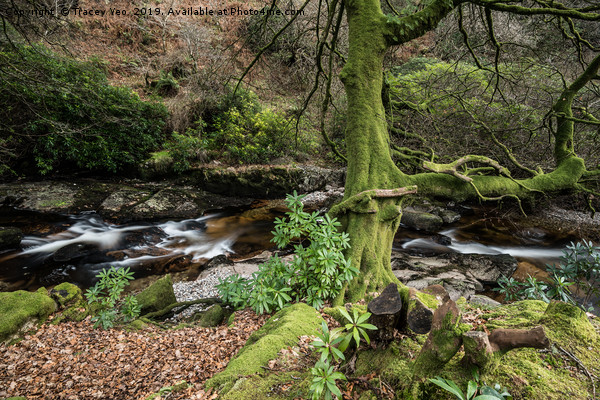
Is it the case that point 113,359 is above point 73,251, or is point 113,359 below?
above

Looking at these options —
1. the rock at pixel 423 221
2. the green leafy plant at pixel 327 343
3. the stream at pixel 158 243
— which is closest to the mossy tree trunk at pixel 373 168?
the green leafy plant at pixel 327 343

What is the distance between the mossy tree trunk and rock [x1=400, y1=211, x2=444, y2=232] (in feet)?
18.1

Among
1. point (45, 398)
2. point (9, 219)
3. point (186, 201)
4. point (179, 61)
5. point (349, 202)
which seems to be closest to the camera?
point (45, 398)

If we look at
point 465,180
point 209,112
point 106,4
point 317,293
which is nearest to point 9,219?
point 209,112

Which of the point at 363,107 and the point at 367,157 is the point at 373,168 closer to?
the point at 367,157

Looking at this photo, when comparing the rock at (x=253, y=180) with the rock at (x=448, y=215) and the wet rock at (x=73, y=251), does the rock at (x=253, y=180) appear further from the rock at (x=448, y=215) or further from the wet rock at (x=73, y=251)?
the rock at (x=448, y=215)

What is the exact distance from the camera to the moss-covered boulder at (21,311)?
12.1 feet

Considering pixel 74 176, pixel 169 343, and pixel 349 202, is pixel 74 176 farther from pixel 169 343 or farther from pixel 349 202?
pixel 349 202

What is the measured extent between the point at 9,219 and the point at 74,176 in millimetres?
3058

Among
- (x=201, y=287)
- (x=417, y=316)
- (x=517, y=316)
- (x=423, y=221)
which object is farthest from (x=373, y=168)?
(x=423, y=221)

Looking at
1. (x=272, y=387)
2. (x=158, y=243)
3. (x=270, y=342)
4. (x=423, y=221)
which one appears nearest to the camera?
(x=272, y=387)

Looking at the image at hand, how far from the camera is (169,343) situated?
350 centimetres

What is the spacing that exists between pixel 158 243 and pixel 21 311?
4492 mm

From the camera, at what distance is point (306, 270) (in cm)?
350
